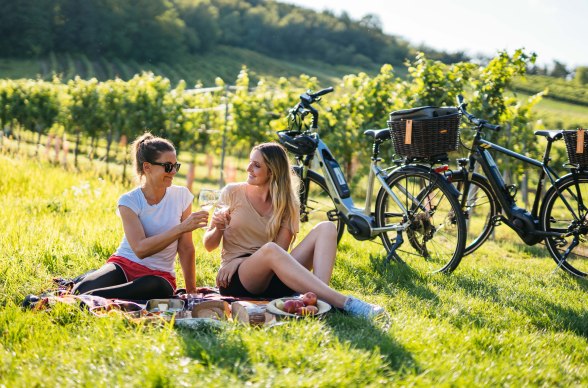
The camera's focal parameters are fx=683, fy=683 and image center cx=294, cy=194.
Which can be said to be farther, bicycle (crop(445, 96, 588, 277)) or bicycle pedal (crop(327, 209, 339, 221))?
bicycle pedal (crop(327, 209, 339, 221))

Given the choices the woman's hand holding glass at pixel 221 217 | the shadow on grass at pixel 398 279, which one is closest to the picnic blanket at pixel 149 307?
the woman's hand holding glass at pixel 221 217

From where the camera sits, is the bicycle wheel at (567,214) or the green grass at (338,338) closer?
the green grass at (338,338)

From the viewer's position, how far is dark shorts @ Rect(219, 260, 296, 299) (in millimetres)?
4168

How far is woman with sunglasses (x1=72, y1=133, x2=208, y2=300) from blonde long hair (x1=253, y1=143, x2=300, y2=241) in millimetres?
525

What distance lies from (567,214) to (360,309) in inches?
93.4

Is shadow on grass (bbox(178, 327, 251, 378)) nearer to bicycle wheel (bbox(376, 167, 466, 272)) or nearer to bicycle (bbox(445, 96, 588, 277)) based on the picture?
bicycle wheel (bbox(376, 167, 466, 272))

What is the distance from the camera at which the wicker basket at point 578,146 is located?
4996 mm

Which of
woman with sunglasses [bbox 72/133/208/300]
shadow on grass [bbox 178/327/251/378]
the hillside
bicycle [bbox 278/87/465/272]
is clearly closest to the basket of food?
bicycle [bbox 278/87/465/272]

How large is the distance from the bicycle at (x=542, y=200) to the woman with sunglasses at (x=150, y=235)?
2.17 metres

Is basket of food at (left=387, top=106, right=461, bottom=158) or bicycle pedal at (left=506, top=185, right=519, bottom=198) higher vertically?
basket of food at (left=387, top=106, right=461, bottom=158)

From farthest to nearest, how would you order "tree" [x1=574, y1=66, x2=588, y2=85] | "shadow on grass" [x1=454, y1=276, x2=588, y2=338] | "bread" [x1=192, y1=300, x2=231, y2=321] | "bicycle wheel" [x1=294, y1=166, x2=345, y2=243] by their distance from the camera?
1. "tree" [x1=574, y1=66, x2=588, y2=85]
2. "bicycle wheel" [x1=294, y1=166, x2=345, y2=243]
3. "shadow on grass" [x1=454, y1=276, x2=588, y2=338]
4. "bread" [x1=192, y1=300, x2=231, y2=321]

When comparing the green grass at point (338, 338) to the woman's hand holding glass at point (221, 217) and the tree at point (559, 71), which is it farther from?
the tree at point (559, 71)

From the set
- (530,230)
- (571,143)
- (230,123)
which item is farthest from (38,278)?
(230,123)

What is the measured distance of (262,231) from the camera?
170 inches
